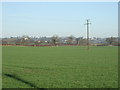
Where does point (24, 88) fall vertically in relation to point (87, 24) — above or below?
below

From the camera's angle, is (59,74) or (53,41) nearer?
(59,74)

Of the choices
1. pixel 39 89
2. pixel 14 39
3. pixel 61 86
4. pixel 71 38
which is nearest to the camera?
pixel 39 89

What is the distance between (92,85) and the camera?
11.1m

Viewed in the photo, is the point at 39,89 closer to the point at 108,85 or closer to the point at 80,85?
the point at 80,85

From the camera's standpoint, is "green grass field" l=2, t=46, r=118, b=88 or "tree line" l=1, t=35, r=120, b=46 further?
"tree line" l=1, t=35, r=120, b=46

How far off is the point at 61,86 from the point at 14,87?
6.17 ft

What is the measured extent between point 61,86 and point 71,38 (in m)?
166

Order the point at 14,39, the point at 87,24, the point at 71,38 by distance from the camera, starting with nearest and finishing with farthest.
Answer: the point at 87,24 < the point at 14,39 < the point at 71,38

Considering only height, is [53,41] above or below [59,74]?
above

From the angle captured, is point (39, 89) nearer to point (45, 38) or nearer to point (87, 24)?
point (87, 24)

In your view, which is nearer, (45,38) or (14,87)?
(14,87)

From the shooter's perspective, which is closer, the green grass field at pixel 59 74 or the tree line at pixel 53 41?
the green grass field at pixel 59 74

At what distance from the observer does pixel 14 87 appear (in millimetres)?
10383

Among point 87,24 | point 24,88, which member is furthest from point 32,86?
point 87,24
